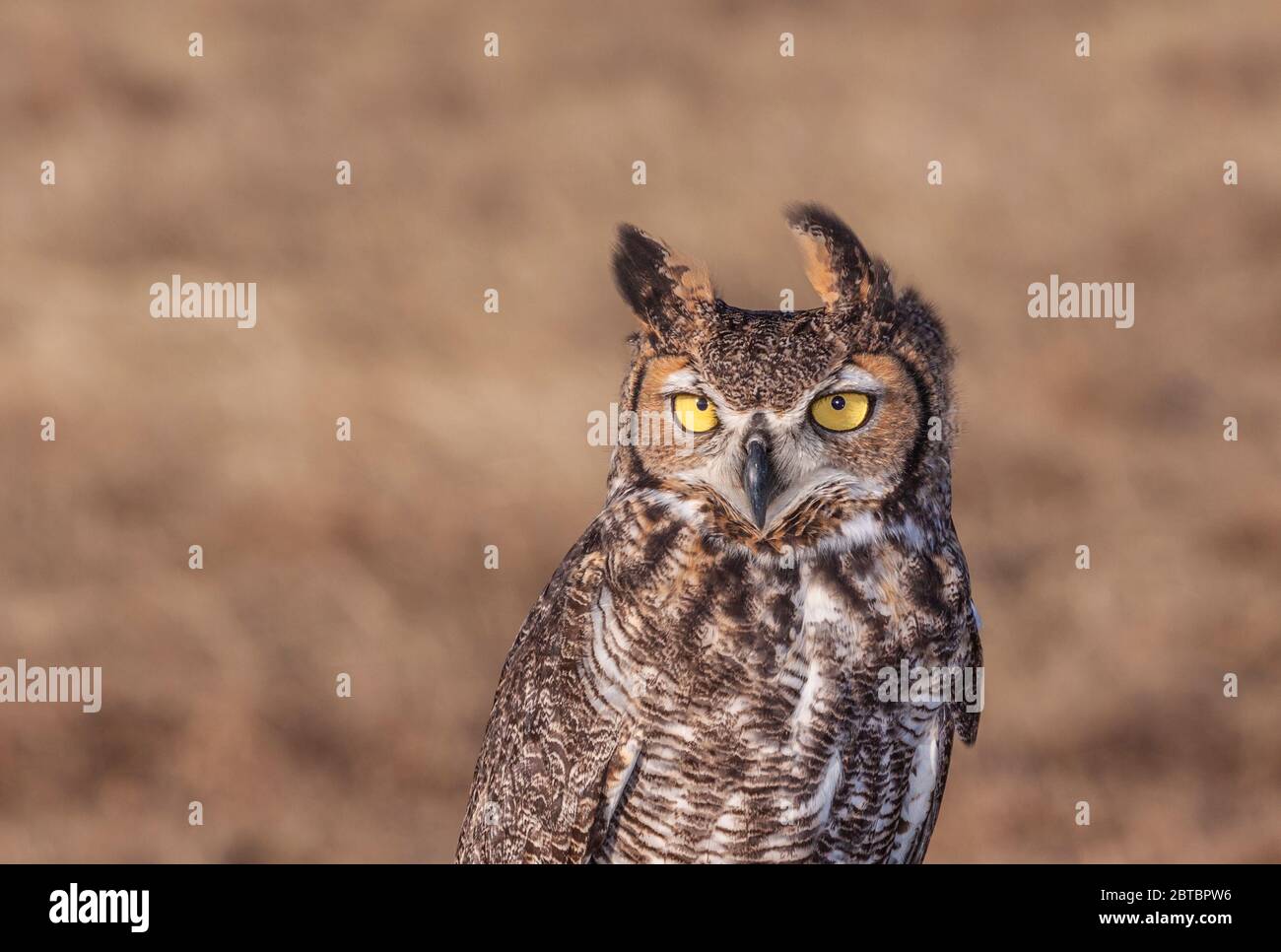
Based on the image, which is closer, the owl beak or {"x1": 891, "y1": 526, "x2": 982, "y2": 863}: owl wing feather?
Result: the owl beak

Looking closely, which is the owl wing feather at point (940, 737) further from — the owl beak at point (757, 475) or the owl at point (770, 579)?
the owl beak at point (757, 475)

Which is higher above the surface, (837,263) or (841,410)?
(837,263)

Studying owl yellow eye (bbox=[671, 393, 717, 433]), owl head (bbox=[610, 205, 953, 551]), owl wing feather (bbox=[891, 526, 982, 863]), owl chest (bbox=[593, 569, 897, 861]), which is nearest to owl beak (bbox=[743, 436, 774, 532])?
owl head (bbox=[610, 205, 953, 551])

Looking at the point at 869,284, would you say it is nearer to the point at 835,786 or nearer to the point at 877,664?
the point at 877,664

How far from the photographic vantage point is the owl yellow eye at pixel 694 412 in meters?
2.48

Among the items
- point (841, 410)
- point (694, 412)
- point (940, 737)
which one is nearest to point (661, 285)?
point (694, 412)

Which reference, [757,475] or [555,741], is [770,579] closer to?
[757,475]

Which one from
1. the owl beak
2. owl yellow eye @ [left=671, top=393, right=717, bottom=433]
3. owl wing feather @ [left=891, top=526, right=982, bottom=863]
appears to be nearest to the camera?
the owl beak

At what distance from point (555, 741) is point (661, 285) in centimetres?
83

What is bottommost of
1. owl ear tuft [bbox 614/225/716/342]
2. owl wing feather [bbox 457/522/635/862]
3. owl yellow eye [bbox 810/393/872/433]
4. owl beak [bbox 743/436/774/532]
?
owl wing feather [bbox 457/522/635/862]

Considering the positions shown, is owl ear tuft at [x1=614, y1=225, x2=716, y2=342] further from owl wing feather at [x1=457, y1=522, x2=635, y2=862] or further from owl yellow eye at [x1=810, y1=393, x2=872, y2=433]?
owl wing feather at [x1=457, y1=522, x2=635, y2=862]

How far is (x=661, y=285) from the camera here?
260 cm

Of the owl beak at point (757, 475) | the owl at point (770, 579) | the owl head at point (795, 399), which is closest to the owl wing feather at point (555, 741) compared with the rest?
the owl at point (770, 579)

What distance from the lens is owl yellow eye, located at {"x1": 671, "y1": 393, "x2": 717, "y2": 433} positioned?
248 centimetres
